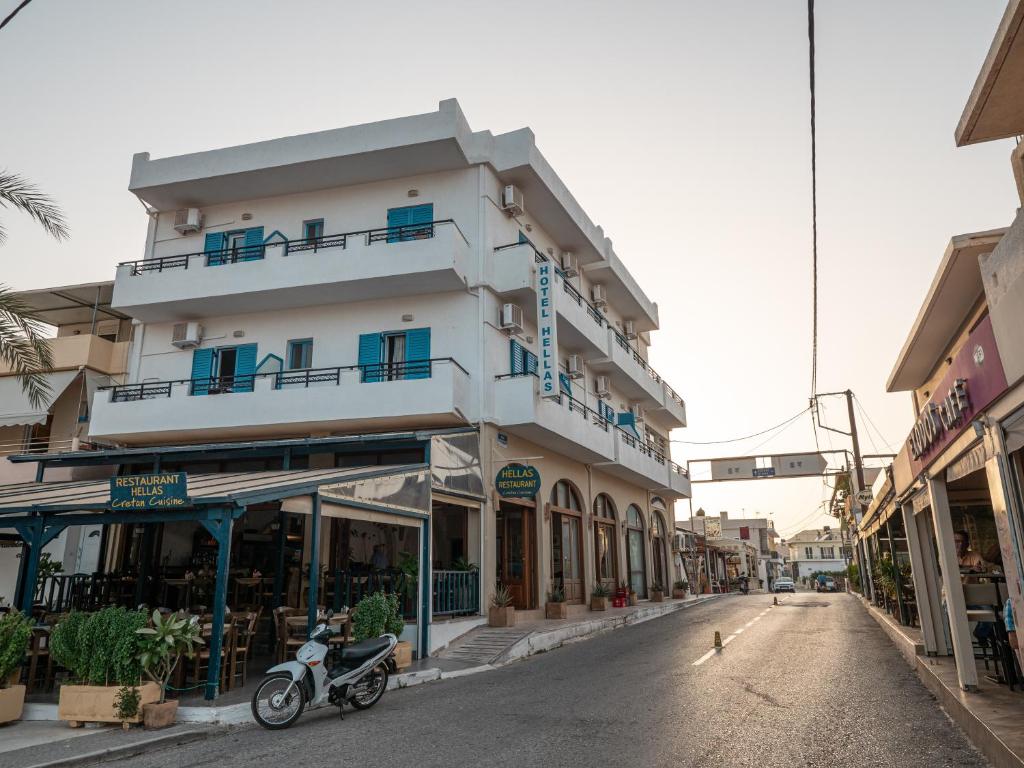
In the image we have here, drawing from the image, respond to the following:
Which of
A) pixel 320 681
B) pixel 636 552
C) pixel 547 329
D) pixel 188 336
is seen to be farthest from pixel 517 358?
pixel 320 681

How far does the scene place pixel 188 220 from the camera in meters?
21.5

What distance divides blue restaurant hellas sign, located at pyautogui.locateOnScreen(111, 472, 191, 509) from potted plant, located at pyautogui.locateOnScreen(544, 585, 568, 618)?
11944 millimetres

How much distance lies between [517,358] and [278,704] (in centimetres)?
1339

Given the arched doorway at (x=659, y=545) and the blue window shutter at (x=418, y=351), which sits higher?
the blue window shutter at (x=418, y=351)

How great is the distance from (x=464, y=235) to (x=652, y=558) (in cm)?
1805

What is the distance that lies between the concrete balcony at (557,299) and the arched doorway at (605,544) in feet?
18.1

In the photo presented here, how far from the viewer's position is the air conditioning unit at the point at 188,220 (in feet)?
70.5

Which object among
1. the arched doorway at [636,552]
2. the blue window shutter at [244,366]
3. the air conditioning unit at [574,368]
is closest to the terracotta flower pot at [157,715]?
the blue window shutter at [244,366]

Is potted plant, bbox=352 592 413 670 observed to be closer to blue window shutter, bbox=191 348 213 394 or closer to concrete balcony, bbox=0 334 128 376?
blue window shutter, bbox=191 348 213 394

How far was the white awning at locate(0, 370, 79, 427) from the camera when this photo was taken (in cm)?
2195

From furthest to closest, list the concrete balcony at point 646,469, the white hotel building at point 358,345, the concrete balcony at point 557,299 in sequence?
1. the concrete balcony at point 646,469
2. the concrete balcony at point 557,299
3. the white hotel building at point 358,345

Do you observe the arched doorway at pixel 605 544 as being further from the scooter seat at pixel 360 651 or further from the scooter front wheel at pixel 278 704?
the scooter front wheel at pixel 278 704

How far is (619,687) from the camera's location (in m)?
10.2

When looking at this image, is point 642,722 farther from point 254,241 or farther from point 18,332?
point 254,241
